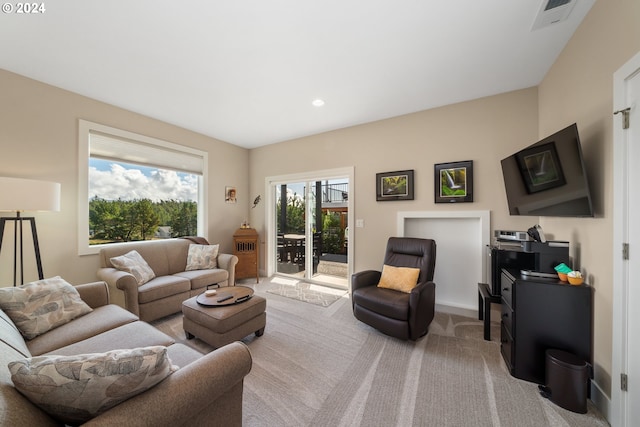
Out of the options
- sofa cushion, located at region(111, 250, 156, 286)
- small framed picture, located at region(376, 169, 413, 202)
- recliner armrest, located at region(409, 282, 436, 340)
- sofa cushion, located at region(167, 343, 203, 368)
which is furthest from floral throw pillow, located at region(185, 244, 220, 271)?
recliner armrest, located at region(409, 282, 436, 340)

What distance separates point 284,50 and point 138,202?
3.26 m

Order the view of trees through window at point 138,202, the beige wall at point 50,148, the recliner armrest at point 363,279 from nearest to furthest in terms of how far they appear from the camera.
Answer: the beige wall at point 50,148 < the recliner armrest at point 363,279 < the view of trees through window at point 138,202

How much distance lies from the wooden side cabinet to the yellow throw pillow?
2.62 meters

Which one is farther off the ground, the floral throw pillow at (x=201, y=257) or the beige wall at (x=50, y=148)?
the beige wall at (x=50, y=148)

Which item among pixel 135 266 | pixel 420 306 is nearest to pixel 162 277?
pixel 135 266

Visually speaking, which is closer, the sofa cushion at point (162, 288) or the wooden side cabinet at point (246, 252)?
the sofa cushion at point (162, 288)

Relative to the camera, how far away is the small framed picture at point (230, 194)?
15.4ft

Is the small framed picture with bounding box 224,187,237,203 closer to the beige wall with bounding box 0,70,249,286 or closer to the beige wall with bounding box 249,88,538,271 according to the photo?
the beige wall with bounding box 249,88,538,271

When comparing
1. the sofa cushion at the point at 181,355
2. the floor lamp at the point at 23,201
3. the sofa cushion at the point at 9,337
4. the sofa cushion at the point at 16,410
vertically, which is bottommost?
the sofa cushion at the point at 181,355

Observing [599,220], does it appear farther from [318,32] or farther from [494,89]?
[318,32]

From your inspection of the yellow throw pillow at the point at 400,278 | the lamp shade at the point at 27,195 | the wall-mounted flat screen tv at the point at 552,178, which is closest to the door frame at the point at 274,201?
the yellow throw pillow at the point at 400,278

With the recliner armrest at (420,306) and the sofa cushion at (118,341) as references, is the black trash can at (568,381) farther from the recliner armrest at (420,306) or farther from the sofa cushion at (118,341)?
the sofa cushion at (118,341)

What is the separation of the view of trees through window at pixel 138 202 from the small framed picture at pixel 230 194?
1.80 ft

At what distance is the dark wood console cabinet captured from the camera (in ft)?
5.58
